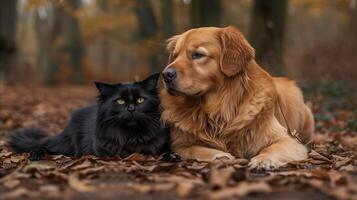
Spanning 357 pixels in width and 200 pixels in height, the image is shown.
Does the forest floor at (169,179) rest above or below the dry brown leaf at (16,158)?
above

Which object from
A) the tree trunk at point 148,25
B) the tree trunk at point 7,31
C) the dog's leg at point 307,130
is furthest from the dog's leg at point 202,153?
the tree trunk at point 148,25

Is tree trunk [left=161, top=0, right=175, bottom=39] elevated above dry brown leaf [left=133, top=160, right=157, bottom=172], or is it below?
above

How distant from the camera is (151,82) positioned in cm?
591

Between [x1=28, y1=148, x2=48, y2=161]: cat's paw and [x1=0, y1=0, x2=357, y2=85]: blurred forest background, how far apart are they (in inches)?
84.3

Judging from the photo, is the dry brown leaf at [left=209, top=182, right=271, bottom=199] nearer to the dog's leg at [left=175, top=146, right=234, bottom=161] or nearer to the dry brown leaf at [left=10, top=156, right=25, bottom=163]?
the dog's leg at [left=175, top=146, right=234, bottom=161]

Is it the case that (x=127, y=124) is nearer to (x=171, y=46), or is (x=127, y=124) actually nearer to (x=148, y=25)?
(x=171, y=46)

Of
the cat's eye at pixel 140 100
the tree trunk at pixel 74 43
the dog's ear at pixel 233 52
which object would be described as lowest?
the tree trunk at pixel 74 43

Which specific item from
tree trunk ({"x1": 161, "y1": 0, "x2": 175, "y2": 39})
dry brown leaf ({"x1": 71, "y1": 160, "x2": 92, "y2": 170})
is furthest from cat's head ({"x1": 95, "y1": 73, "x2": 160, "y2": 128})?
tree trunk ({"x1": 161, "y1": 0, "x2": 175, "y2": 39})

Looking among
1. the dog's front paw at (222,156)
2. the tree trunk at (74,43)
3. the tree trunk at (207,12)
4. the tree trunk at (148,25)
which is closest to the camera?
the dog's front paw at (222,156)

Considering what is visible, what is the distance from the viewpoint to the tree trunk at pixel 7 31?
1834 centimetres

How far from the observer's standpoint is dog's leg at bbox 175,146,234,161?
5363mm

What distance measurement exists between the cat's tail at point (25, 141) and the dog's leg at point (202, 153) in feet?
6.55

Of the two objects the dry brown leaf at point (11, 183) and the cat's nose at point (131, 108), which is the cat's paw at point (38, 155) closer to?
the cat's nose at point (131, 108)

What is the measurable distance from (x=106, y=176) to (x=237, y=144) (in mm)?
1796
